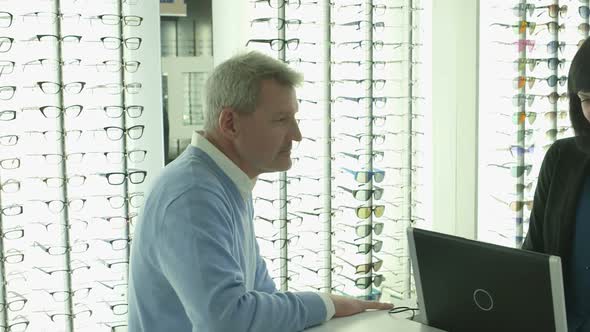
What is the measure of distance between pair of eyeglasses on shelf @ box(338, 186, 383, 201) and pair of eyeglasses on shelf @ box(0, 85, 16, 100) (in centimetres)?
164

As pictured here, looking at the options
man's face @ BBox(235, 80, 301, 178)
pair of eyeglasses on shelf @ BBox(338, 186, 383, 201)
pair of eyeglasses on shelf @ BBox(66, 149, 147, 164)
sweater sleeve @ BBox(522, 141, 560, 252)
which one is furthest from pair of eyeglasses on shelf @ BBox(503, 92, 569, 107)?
man's face @ BBox(235, 80, 301, 178)

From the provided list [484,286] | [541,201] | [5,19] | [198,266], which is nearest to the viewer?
[198,266]

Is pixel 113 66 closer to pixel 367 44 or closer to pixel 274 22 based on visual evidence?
pixel 274 22

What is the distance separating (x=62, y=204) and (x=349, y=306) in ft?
4.85

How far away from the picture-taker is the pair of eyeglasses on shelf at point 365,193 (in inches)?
149

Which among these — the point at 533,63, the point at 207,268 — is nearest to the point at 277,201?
the point at 533,63

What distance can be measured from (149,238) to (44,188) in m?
1.34

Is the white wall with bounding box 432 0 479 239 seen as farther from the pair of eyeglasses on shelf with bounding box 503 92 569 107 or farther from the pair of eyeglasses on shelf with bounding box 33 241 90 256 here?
the pair of eyeglasses on shelf with bounding box 33 241 90 256

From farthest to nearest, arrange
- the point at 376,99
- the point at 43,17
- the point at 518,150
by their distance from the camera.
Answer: the point at 518,150 → the point at 376,99 → the point at 43,17

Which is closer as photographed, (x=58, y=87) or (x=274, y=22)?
(x=58, y=87)

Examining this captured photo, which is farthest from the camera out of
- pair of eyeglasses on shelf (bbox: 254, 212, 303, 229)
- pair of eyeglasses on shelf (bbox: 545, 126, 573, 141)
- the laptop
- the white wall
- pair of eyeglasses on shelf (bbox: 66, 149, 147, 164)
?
pair of eyeglasses on shelf (bbox: 545, 126, 573, 141)

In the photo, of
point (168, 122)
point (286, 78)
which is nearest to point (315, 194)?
point (168, 122)

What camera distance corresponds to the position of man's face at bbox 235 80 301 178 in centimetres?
211

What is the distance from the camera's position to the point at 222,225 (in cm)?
192
